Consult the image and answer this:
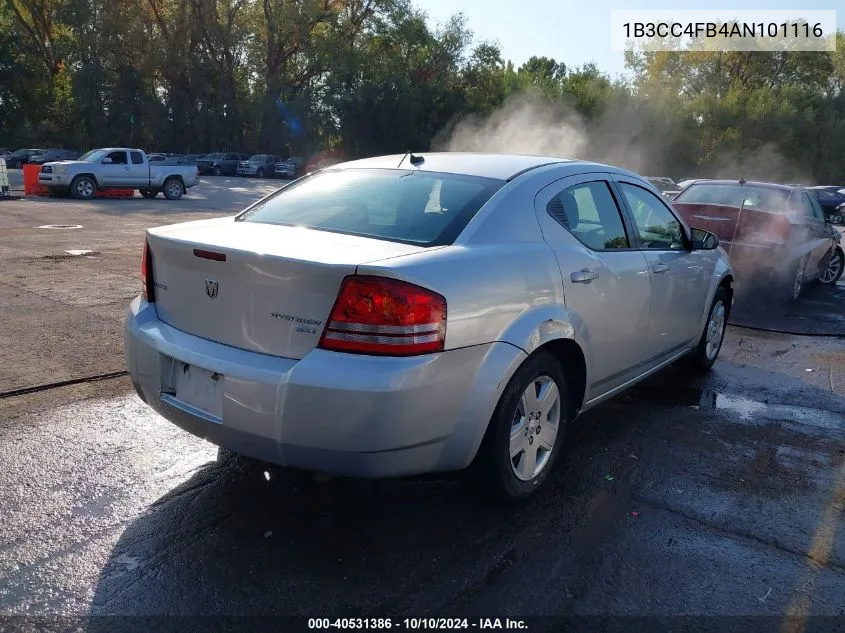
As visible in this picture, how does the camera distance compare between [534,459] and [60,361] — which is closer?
[534,459]

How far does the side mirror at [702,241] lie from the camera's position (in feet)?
16.6

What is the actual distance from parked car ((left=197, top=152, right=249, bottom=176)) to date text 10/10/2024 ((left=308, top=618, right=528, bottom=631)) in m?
46.6

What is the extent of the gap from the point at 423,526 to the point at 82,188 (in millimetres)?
22287

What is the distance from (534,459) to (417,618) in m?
1.15

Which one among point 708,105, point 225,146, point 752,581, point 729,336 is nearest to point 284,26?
point 225,146

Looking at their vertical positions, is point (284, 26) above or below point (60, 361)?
above

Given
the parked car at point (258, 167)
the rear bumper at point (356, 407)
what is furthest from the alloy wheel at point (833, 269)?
the parked car at point (258, 167)

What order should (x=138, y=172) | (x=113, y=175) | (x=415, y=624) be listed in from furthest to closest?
(x=138, y=172) → (x=113, y=175) → (x=415, y=624)

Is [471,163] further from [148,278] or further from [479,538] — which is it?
[479,538]

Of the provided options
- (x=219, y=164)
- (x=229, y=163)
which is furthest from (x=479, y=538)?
(x=229, y=163)

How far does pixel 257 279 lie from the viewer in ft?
9.72

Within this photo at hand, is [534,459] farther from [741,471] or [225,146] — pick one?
[225,146]

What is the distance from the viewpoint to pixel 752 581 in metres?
2.89

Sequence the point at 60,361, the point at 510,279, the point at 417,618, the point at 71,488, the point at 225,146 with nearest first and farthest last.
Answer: the point at 417,618
the point at 510,279
the point at 71,488
the point at 60,361
the point at 225,146
